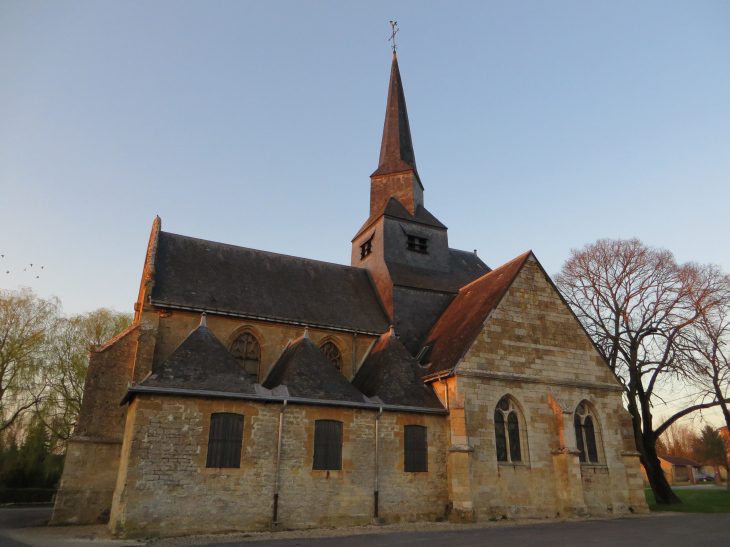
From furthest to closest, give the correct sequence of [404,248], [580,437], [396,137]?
[396,137] < [404,248] < [580,437]

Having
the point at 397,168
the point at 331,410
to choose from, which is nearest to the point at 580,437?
the point at 331,410

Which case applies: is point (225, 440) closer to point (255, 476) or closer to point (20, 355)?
point (255, 476)

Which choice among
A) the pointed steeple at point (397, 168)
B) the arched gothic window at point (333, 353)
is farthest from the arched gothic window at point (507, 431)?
the pointed steeple at point (397, 168)

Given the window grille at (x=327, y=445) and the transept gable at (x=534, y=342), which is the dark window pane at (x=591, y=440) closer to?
the transept gable at (x=534, y=342)

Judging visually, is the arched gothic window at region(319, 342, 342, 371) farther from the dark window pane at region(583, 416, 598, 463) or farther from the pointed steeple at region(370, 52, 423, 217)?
the dark window pane at region(583, 416, 598, 463)

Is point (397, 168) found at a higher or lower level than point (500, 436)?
higher

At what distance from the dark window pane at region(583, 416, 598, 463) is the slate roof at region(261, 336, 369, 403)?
7.45 metres

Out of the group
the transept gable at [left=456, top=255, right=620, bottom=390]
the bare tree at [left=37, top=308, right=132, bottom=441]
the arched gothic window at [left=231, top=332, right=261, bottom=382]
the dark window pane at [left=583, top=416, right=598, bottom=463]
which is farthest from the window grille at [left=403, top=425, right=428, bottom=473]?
the bare tree at [left=37, top=308, right=132, bottom=441]

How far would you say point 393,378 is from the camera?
15.2 m

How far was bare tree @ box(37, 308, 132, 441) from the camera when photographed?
24.0 metres

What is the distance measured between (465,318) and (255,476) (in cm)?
850

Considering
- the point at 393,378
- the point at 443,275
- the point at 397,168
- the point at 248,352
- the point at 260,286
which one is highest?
the point at 397,168

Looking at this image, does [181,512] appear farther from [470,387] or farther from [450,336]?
[450,336]

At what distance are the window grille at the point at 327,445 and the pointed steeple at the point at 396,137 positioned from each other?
45.5 ft
